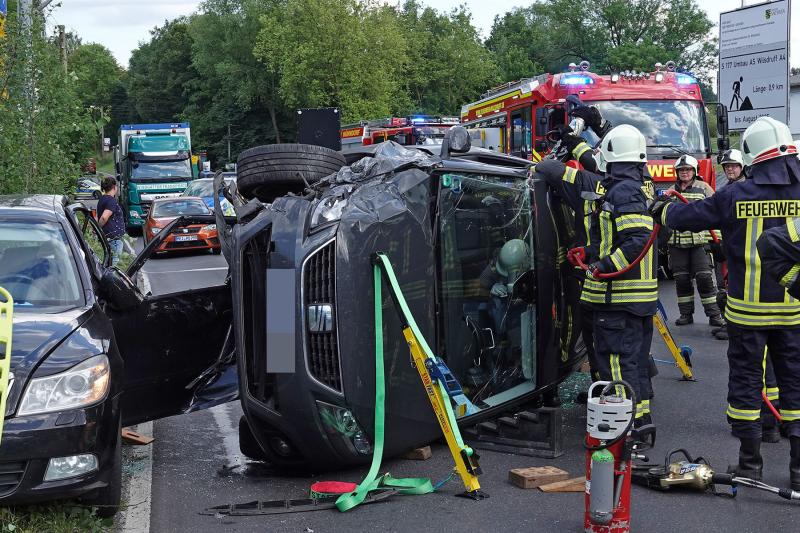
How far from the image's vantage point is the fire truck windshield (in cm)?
1458

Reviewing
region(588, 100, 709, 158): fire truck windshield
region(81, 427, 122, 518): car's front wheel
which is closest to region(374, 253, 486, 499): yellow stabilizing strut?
region(81, 427, 122, 518): car's front wheel

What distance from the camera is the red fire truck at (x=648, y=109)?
14.5m

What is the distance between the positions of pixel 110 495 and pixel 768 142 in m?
4.02

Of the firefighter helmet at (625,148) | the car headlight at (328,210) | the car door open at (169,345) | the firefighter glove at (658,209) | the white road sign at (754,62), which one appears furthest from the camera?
the white road sign at (754,62)

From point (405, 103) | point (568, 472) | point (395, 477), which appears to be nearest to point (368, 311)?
point (395, 477)

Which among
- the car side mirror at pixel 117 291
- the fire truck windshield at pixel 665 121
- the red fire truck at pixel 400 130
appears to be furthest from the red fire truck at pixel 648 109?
the car side mirror at pixel 117 291

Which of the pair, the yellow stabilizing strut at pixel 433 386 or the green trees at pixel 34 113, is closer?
the yellow stabilizing strut at pixel 433 386

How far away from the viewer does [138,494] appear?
217 inches

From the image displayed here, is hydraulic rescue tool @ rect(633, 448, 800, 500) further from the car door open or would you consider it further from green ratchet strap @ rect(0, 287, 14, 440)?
green ratchet strap @ rect(0, 287, 14, 440)

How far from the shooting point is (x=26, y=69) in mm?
11867

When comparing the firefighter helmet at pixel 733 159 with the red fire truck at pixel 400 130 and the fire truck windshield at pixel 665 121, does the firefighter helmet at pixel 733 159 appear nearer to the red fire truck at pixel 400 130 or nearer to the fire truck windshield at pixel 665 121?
the fire truck windshield at pixel 665 121

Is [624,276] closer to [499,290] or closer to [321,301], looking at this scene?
[499,290]

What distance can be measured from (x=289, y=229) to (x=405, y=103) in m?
56.8

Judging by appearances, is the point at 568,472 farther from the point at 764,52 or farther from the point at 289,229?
the point at 764,52
